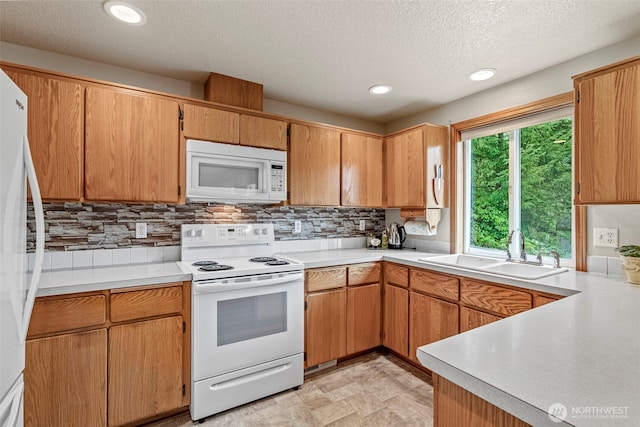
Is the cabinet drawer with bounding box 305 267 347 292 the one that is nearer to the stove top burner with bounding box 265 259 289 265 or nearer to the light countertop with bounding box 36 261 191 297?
the stove top burner with bounding box 265 259 289 265

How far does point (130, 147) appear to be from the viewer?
1.99 m

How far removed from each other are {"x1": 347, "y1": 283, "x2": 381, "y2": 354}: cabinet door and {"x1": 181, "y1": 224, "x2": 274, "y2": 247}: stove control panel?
0.89 meters

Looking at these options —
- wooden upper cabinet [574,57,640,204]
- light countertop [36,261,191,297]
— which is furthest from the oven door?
wooden upper cabinet [574,57,640,204]

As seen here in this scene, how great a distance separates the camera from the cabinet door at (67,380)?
60.4 inches

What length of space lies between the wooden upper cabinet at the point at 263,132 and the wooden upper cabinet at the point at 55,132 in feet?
3.32

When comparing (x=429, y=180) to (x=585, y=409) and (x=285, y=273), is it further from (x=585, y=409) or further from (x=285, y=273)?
(x=585, y=409)

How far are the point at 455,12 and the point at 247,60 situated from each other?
1319 mm

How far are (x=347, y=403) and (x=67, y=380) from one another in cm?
163

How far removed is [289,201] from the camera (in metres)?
2.63

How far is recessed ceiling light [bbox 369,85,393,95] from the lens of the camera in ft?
8.43

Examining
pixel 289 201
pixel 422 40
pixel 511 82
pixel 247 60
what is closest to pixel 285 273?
pixel 289 201

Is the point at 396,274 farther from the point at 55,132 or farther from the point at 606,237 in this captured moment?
the point at 55,132

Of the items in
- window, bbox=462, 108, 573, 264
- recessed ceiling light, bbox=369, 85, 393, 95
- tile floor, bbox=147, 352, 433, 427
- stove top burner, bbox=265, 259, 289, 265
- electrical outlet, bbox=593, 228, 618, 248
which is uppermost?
recessed ceiling light, bbox=369, 85, 393, 95

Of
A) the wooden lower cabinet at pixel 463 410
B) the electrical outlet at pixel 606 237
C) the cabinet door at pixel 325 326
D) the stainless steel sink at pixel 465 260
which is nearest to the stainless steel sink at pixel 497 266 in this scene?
the stainless steel sink at pixel 465 260
